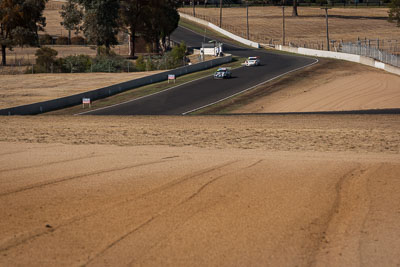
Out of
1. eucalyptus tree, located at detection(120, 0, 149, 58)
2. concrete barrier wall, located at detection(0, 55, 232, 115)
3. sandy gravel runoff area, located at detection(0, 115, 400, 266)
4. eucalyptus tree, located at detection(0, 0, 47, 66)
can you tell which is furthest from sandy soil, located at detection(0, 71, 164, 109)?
sandy gravel runoff area, located at detection(0, 115, 400, 266)

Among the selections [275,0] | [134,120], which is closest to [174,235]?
[134,120]

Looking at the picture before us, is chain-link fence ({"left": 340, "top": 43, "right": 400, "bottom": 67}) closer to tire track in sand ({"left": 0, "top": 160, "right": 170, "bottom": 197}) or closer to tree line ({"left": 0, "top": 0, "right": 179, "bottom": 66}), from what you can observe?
tree line ({"left": 0, "top": 0, "right": 179, "bottom": 66})

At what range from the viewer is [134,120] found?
29.1m

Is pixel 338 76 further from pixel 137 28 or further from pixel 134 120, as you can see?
pixel 137 28

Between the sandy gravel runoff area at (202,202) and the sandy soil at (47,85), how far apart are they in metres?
→ 29.8

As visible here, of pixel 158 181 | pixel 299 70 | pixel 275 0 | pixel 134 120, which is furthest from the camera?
pixel 275 0

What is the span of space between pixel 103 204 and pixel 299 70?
55.3 m

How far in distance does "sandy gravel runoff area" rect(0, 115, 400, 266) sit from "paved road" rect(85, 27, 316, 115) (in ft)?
72.1

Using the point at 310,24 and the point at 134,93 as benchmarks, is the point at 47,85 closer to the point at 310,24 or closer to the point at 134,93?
the point at 134,93

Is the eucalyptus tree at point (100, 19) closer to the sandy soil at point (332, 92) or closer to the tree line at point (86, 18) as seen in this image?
the tree line at point (86, 18)

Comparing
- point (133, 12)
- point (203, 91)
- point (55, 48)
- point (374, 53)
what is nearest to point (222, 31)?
point (133, 12)

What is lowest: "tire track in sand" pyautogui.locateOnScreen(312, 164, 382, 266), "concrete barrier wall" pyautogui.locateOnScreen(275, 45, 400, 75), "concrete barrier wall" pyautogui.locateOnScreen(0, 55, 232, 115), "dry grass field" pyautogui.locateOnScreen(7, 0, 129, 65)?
"tire track in sand" pyautogui.locateOnScreen(312, 164, 382, 266)

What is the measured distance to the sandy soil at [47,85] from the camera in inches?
1932

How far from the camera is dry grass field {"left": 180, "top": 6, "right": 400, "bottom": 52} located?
12438 cm
